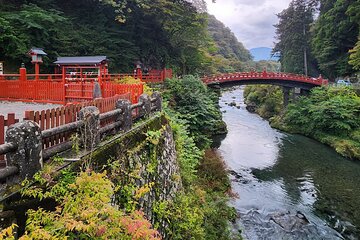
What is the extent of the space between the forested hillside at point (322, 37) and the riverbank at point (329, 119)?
4.25 metres

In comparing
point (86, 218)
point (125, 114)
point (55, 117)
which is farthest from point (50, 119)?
point (125, 114)

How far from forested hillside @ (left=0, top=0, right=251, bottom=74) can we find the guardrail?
16389mm

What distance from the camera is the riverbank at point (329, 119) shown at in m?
26.4

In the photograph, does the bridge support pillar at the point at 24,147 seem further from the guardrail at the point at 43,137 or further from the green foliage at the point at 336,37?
the green foliage at the point at 336,37

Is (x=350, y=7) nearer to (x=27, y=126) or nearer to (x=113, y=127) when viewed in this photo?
(x=113, y=127)

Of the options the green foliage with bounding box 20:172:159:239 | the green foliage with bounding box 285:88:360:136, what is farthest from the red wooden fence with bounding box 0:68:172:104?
the green foliage with bounding box 285:88:360:136

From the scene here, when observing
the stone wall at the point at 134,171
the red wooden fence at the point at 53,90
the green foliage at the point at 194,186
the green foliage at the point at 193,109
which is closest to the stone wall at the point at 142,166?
the stone wall at the point at 134,171

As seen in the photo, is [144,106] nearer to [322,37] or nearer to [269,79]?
[269,79]

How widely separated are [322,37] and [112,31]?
30047mm

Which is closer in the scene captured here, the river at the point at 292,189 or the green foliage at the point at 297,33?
the river at the point at 292,189

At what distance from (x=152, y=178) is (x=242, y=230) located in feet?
21.8

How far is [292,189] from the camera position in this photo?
55.8 ft

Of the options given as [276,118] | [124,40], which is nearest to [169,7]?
[124,40]

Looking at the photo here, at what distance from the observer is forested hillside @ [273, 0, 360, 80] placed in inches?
1468
